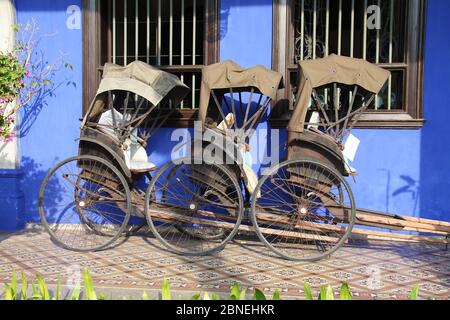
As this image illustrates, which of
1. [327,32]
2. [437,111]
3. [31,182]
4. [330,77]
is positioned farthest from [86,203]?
[437,111]

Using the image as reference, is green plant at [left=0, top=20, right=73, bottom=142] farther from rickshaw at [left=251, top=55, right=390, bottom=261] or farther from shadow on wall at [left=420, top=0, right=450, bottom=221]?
shadow on wall at [left=420, top=0, right=450, bottom=221]

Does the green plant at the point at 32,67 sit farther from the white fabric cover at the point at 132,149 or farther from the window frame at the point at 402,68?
the window frame at the point at 402,68

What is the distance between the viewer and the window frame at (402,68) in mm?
6344

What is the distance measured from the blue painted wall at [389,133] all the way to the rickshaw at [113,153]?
84 centimetres

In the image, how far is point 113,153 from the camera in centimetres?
558

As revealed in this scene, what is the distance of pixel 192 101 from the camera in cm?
694

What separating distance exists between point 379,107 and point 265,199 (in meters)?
2.03

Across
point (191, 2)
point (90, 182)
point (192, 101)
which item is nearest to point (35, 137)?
point (90, 182)

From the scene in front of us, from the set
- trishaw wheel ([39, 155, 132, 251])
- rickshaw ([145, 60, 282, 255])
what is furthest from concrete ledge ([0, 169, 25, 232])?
rickshaw ([145, 60, 282, 255])

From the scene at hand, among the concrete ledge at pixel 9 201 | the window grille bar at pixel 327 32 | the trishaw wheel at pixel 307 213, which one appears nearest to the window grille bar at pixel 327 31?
the window grille bar at pixel 327 32

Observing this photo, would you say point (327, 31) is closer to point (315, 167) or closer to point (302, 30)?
point (302, 30)

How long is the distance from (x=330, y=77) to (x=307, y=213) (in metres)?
1.53

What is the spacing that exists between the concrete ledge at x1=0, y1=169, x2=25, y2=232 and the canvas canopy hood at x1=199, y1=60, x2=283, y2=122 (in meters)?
3.00

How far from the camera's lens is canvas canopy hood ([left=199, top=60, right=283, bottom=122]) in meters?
5.57
